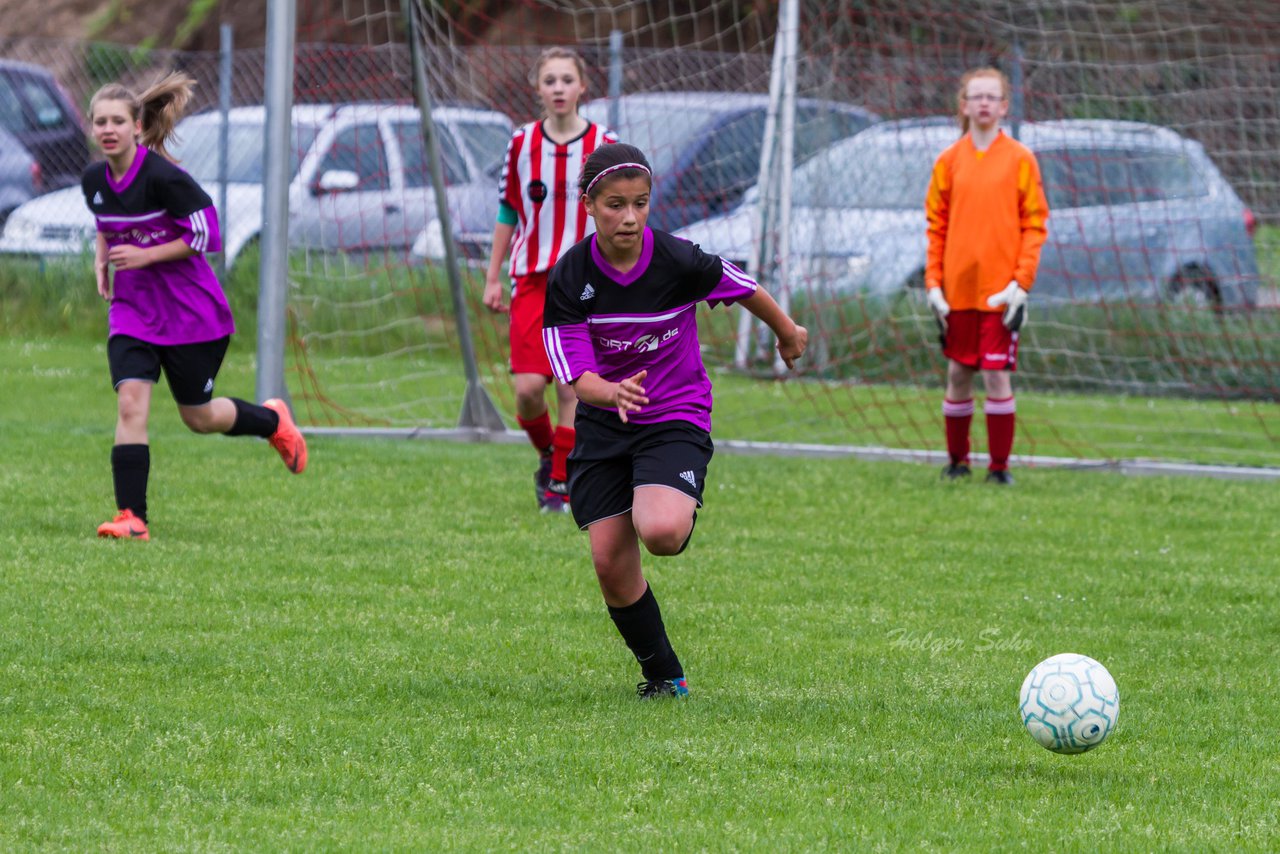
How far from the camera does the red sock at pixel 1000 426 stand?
8.47m

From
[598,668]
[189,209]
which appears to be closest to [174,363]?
[189,209]

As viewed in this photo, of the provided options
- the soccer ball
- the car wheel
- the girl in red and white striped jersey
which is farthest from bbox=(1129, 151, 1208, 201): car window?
the soccer ball

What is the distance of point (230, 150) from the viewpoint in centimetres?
1382

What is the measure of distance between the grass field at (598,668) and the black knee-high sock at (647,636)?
0.13 metres

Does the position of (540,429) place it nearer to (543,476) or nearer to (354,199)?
(543,476)

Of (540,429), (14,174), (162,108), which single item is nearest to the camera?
(162,108)

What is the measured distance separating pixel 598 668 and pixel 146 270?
110 inches

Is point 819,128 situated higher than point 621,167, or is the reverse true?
point 819,128

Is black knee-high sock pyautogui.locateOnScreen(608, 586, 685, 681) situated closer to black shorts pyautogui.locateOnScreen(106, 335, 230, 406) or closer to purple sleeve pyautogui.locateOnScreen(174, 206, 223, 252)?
black shorts pyautogui.locateOnScreen(106, 335, 230, 406)

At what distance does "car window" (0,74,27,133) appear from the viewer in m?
14.6

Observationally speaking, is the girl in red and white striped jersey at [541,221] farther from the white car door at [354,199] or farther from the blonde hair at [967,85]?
the white car door at [354,199]

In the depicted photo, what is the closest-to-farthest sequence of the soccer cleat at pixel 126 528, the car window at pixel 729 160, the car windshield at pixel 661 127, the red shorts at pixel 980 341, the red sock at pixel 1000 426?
the soccer cleat at pixel 126 528 → the red shorts at pixel 980 341 → the red sock at pixel 1000 426 → the car windshield at pixel 661 127 → the car window at pixel 729 160

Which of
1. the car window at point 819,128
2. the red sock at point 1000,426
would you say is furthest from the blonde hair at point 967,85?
the car window at point 819,128

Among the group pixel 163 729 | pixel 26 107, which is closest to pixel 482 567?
pixel 163 729
